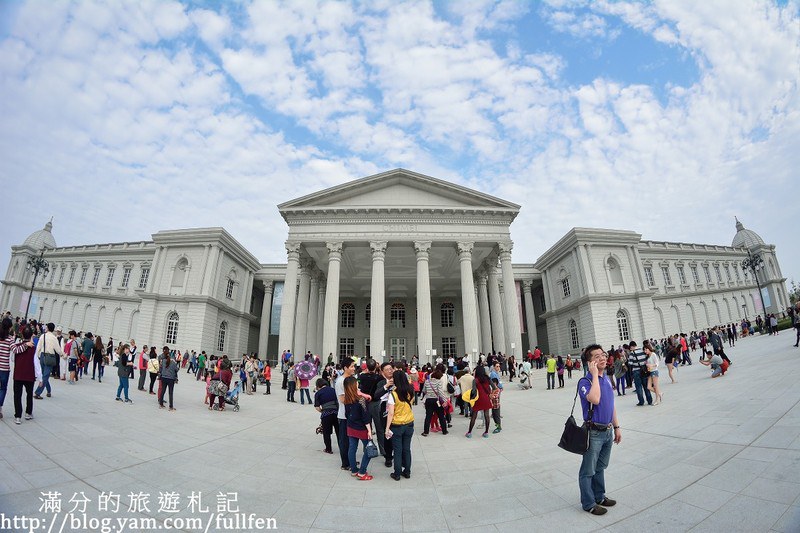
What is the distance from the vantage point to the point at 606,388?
13.0 ft

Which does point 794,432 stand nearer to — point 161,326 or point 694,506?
point 694,506

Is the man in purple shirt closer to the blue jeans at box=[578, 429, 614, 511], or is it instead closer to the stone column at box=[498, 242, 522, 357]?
the blue jeans at box=[578, 429, 614, 511]

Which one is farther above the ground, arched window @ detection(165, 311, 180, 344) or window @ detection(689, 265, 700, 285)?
window @ detection(689, 265, 700, 285)

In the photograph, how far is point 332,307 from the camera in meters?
24.8

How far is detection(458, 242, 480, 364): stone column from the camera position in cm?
2381

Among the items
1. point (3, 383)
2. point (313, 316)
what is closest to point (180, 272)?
point (313, 316)

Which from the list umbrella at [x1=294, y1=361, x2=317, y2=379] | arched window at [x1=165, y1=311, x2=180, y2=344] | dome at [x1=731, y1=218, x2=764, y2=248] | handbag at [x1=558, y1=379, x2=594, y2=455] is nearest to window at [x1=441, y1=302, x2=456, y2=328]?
arched window at [x1=165, y1=311, x2=180, y2=344]

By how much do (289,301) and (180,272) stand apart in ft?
50.3

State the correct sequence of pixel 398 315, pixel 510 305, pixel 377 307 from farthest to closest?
1. pixel 398 315
2. pixel 510 305
3. pixel 377 307

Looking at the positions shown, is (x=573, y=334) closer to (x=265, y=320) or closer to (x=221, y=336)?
(x=265, y=320)

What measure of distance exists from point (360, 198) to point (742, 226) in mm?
65453

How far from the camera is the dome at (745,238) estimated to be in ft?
171

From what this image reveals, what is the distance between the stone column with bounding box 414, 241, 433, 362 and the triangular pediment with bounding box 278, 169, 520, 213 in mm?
3561

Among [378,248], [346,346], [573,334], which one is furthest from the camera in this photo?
[346,346]
